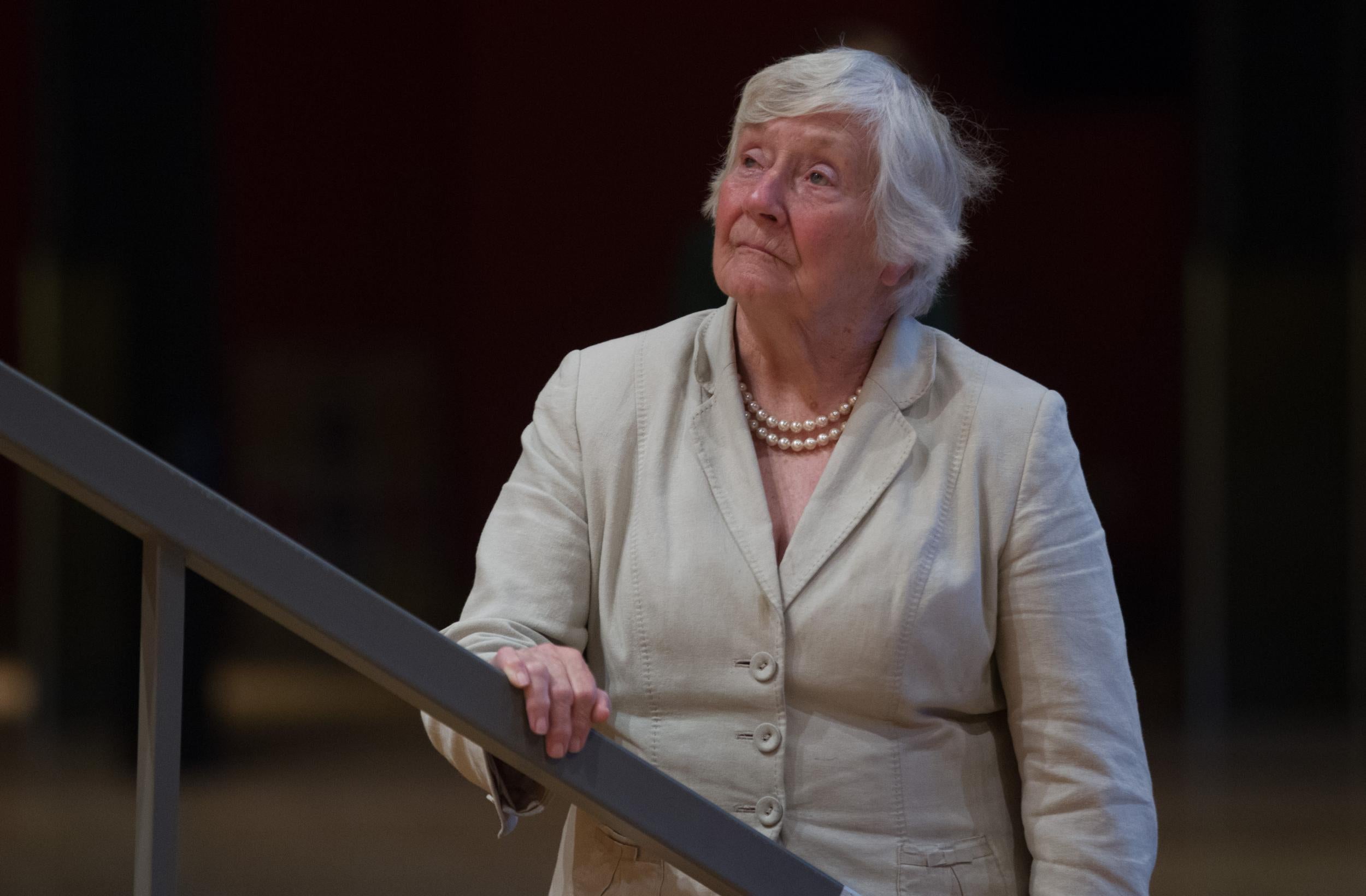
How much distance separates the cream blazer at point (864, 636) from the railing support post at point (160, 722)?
1.80 ft

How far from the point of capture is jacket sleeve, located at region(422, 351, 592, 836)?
55.9 inches

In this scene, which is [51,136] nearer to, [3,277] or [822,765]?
[3,277]

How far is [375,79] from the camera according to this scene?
6.46 m

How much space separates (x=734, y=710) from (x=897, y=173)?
539 mm

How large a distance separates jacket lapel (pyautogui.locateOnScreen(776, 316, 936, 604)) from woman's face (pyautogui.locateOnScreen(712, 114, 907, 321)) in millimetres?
93

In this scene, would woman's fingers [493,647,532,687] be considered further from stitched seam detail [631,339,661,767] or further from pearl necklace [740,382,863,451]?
pearl necklace [740,382,863,451]

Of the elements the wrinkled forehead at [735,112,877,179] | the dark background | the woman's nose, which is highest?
the wrinkled forehead at [735,112,877,179]

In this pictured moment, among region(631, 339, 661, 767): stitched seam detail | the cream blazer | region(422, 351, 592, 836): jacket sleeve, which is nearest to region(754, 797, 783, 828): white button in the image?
the cream blazer

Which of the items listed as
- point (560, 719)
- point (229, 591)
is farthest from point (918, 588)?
point (229, 591)

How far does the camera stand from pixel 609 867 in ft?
4.98

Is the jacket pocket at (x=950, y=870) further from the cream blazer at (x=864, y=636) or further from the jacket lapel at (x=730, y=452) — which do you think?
the jacket lapel at (x=730, y=452)

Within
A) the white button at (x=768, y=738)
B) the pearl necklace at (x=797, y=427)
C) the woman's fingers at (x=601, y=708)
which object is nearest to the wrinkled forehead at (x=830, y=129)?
the pearl necklace at (x=797, y=427)

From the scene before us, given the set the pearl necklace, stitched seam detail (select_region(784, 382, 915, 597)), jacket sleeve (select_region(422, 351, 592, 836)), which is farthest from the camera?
the pearl necklace

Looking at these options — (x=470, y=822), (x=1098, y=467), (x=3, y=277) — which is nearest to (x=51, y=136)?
(x=3, y=277)
